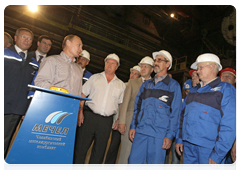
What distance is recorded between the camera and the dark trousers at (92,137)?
2516 mm

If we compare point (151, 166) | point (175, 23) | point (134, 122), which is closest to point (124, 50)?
point (175, 23)

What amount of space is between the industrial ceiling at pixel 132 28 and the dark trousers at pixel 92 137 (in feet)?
21.9

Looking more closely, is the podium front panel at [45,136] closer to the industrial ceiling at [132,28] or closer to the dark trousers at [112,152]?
the dark trousers at [112,152]

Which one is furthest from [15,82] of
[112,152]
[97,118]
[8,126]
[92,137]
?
[112,152]

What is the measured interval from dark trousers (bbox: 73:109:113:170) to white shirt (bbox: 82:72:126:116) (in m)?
0.12

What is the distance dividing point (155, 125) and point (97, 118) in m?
1.00

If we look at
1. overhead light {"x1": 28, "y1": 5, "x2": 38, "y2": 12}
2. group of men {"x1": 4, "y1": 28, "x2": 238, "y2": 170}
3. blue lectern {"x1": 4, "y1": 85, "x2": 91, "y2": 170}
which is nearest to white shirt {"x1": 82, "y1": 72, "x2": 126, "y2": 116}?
group of men {"x1": 4, "y1": 28, "x2": 238, "y2": 170}

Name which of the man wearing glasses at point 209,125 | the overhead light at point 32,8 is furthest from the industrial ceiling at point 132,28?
the man wearing glasses at point 209,125

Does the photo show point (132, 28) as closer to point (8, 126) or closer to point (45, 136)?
point (8, 126)

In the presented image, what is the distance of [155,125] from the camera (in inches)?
86.0

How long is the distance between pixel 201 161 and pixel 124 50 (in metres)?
8.52

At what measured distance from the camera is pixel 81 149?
2.53 metres

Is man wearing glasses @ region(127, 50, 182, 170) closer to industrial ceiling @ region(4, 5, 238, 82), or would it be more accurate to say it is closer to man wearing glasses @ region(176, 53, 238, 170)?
man wearing glasses @ region(176, 53, 238, 170)

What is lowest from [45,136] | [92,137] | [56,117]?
[92,137]
